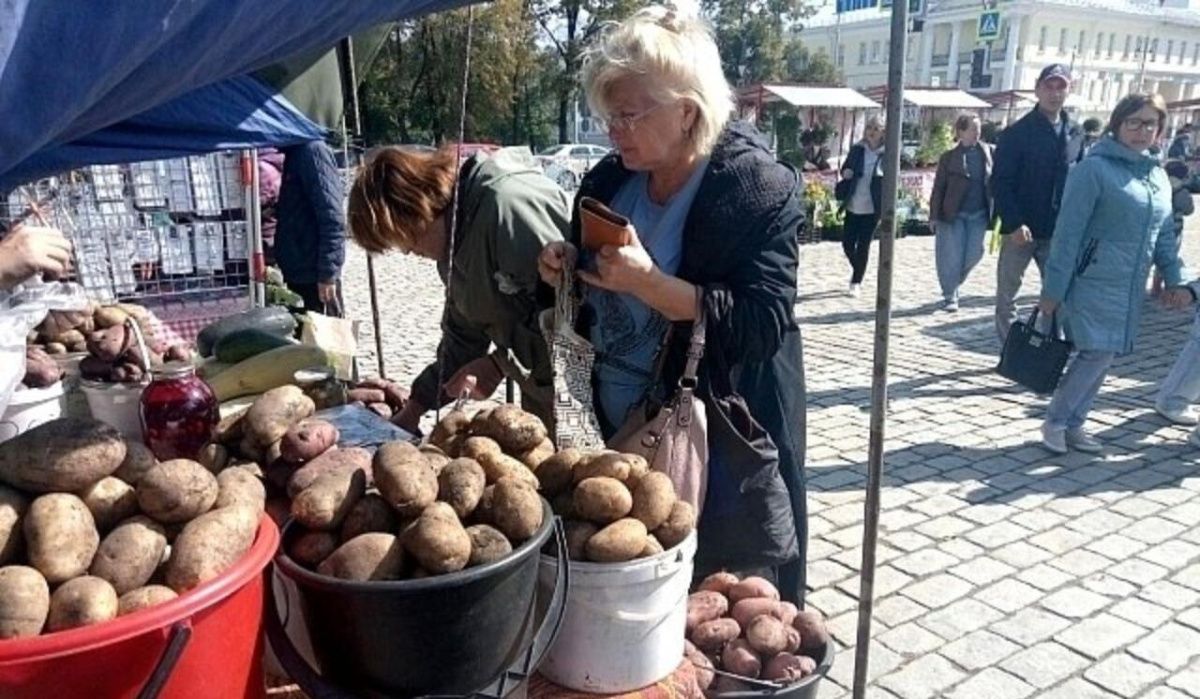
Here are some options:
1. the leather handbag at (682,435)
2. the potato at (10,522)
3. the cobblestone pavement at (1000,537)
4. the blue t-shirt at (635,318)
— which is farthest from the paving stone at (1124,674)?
the potato at (10,522)

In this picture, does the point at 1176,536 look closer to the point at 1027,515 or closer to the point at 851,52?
the point at 1027,515

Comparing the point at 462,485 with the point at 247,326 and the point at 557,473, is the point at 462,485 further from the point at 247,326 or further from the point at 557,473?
the point at 247,326

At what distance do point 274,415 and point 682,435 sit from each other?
3.00 feet

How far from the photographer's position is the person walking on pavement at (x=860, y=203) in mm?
10078

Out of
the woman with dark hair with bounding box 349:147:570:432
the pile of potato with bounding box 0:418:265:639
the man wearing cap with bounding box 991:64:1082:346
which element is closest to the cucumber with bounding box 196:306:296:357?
the woman with dark hair with bounding box 349:147:570:432

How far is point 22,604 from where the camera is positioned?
1.13 meters

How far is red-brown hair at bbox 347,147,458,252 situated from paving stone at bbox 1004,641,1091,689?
2541 millimetres

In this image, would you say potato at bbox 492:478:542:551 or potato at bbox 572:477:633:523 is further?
potato at bbox 572:477:633:523

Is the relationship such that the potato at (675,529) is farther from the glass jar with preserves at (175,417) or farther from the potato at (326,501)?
the glass jar with preserves at (175,417)

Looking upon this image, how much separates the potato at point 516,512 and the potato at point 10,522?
682 mm

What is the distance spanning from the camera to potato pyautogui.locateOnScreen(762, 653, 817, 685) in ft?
7.21

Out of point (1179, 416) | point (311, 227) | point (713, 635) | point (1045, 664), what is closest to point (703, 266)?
point (713, 635)

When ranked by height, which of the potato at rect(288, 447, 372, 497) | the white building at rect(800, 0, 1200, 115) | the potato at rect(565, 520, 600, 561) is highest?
the white building at rect(800, 0, 1200, 115)

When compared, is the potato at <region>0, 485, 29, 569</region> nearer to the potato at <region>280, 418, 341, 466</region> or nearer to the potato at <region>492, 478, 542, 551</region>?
the potato at <region>280, 418, 341, 466</region>
